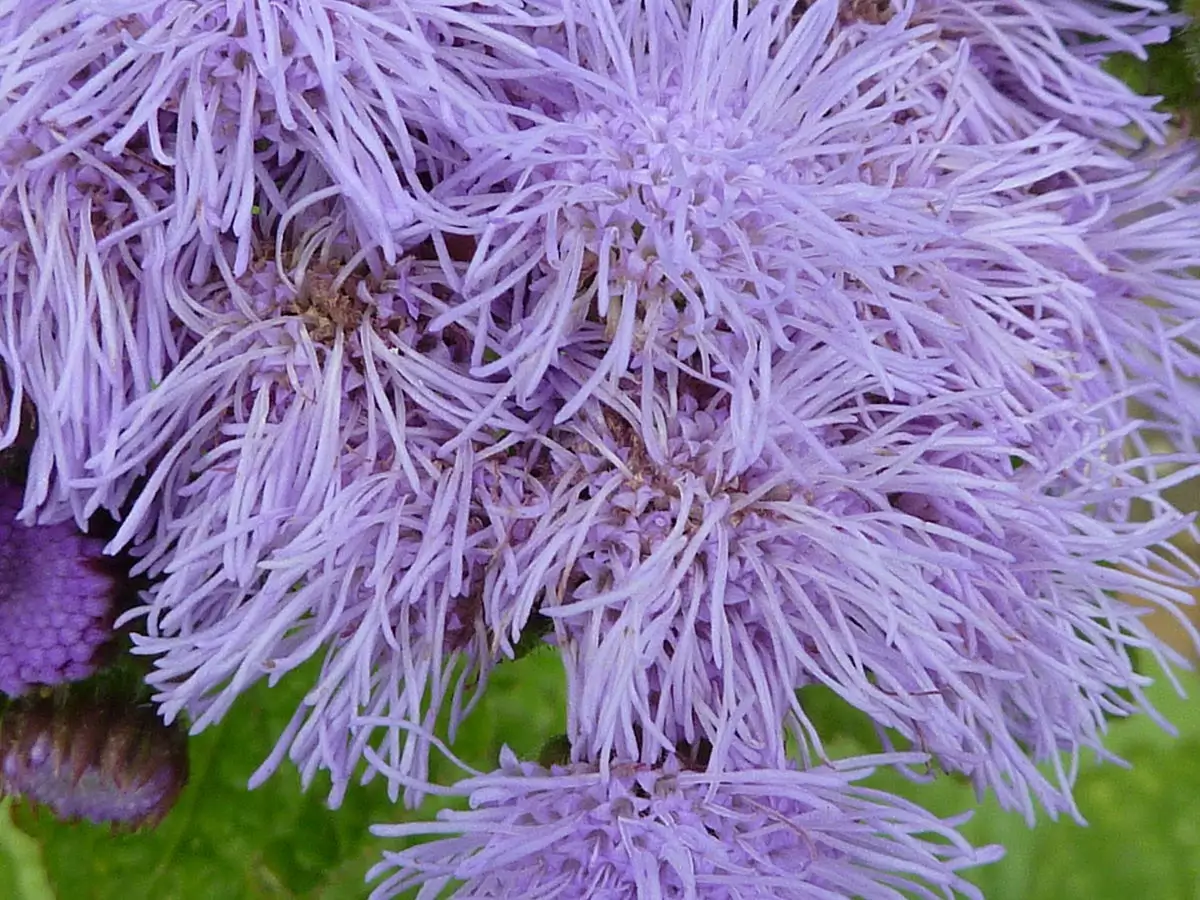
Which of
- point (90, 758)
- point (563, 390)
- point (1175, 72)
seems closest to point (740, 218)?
point (563, 390)

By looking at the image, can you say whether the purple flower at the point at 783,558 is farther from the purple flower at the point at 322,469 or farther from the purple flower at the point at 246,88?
the purple flower at the point at 246,88

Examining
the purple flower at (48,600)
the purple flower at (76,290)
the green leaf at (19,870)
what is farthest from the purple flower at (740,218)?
the green leaf at (19,870)

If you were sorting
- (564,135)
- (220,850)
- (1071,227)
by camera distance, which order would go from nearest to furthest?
(564,135) → (1071,227) → (220,850)

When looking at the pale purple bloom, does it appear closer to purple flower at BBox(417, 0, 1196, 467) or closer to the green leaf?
purple flower at BBox(417, 0, 1196, 467)

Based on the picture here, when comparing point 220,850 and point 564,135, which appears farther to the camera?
point 220,850

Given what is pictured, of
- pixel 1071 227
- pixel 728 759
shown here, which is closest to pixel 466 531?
pixel 728 759

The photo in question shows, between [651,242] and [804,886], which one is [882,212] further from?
[804,886]

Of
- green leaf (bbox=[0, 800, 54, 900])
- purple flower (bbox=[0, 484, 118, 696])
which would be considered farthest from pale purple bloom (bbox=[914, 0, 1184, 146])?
green leaf (bbox=[0, 800, 54, 900])
